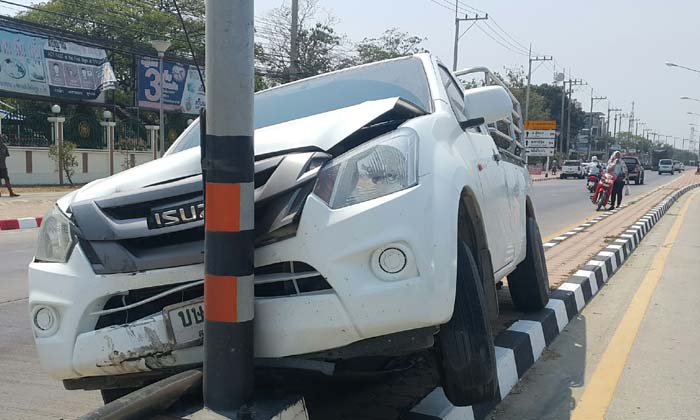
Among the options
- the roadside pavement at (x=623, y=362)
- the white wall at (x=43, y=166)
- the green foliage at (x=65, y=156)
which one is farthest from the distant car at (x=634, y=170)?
the roadside pavement at (x=623, y=362)

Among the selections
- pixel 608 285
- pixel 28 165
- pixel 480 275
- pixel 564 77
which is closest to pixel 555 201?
pixel 608 285

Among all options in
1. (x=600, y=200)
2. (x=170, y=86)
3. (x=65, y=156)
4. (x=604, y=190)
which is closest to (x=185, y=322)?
(x=604, y=190)

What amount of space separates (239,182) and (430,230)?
2.16ft

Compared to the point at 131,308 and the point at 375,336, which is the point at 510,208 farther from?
the point at 131,308

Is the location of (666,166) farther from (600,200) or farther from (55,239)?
(55,239)

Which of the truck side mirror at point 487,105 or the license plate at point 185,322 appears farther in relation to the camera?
the truck side mirror at point 487,105

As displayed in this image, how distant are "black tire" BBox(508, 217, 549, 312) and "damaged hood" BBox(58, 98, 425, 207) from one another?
237 cm

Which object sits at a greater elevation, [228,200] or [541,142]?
[541,142]

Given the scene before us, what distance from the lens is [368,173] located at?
2260mm

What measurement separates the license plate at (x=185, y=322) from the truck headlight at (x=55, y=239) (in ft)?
1.46

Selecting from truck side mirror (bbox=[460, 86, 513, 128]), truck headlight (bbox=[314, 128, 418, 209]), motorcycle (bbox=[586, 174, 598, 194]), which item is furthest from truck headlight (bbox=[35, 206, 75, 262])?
motorcycle (bbox=[586, 174, 598, 194])

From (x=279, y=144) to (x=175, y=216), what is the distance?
0.46 m

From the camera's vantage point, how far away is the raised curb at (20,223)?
1198 centimetres

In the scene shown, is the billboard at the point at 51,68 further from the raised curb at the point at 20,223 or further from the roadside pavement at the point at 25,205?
the raised curb at the point at 20,223
